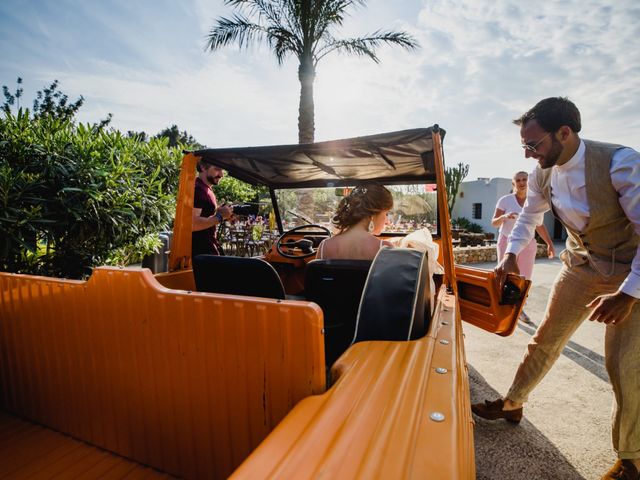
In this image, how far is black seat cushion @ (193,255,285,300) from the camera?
1.79 metres

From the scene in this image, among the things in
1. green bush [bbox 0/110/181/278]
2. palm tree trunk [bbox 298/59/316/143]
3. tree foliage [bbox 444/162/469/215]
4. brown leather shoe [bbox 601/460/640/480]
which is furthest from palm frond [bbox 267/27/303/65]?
tree foliage [bbox 444/162/469/215]

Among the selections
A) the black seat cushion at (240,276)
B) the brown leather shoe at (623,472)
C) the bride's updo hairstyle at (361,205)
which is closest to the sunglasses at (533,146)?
the bride's updo hairstyle at (361,205)

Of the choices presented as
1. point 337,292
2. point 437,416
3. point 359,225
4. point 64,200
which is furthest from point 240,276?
point 64,200

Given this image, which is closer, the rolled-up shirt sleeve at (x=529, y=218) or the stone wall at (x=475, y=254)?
the rolled-up shirt sleeve at (x=529, y=218)

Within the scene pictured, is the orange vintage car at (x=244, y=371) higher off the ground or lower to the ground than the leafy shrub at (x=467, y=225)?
higher

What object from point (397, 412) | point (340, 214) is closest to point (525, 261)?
point (340, 214)

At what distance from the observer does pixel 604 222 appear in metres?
1.77

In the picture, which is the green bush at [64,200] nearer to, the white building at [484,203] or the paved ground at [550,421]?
the paved ground at [550,421]

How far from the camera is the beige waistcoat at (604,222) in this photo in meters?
1.73

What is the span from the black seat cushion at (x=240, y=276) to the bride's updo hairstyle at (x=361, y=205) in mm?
759

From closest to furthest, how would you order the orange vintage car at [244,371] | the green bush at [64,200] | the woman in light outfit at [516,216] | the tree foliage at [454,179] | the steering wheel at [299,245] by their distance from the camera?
the orange vintage car at [244,371]
the green bush at [64,200]
the steering wheel at [299,245]
the woman in light outfit at [516,216]
the tree foliage at [454,179]

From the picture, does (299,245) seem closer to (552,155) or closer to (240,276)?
(240,276)

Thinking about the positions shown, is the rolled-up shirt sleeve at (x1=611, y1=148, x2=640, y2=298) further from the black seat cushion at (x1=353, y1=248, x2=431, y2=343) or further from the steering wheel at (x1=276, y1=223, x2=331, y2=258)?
the steering wheel at (x1=276, y1=223, x2=331, y2=258)

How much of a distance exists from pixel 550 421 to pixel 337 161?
264 cm
